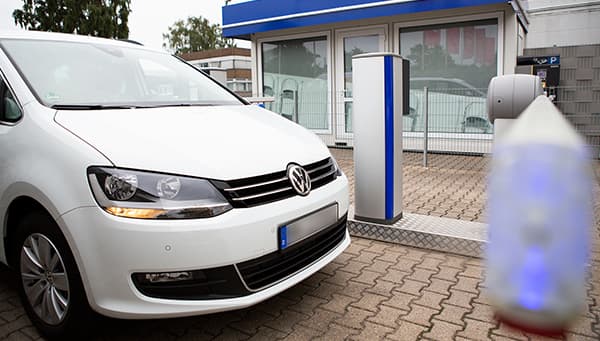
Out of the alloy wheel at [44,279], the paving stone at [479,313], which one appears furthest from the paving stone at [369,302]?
the alloy wheel at [44,279]

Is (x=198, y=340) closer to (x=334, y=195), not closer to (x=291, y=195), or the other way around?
(x=291, y=195)

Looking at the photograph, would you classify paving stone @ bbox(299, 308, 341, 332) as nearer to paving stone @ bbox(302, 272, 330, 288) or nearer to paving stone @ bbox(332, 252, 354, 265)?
paving stone @ bbox(302, 272, 330, 288)

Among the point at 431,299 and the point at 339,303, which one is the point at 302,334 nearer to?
the point at 339,303

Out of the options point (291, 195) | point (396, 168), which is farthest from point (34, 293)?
point (396, 168)

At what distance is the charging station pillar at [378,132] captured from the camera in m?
4.42

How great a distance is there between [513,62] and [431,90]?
5.05ft

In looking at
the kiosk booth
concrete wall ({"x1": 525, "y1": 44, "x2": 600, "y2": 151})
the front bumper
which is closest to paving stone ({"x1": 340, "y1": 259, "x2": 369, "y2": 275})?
the front bumper

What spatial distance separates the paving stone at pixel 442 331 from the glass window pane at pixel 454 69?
6.77 m

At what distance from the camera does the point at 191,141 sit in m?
2.79

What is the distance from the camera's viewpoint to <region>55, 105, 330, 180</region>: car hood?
8.45 feet

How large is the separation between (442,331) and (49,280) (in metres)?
2.23

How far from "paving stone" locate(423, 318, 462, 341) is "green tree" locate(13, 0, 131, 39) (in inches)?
778

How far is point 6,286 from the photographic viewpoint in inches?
144

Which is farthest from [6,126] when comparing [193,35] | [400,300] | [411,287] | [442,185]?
[193,35]
